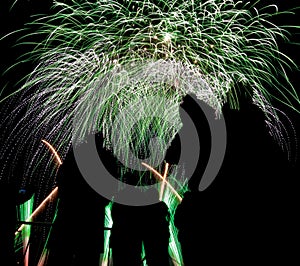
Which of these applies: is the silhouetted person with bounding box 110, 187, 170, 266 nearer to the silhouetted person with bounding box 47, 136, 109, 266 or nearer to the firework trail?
the silhouetted person with bounding box 47, 136, 109, 266

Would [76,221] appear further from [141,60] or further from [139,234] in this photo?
[141,60]

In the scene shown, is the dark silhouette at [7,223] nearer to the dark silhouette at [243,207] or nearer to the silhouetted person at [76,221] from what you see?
the silhouetted person at [76,221]

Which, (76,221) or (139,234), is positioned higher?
(76,221)

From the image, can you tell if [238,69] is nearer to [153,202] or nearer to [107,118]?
[107,118]

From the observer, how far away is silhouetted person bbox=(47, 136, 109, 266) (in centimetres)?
506

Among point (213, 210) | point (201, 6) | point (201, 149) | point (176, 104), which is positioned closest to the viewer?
point (213, 210)

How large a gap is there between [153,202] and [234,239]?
114cm

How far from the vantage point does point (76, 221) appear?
505 cm

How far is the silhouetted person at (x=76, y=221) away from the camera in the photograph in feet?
16.6

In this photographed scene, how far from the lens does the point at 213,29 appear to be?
10008 mm

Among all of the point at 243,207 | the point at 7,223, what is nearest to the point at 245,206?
the point at 243,207

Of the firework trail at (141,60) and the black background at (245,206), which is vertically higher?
the firework trail at (141,60)

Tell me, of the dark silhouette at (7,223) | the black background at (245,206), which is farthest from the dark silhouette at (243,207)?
the dark silhouette at (7,223)

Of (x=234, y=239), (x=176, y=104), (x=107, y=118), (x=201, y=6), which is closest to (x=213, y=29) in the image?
(x=201, y=6)
